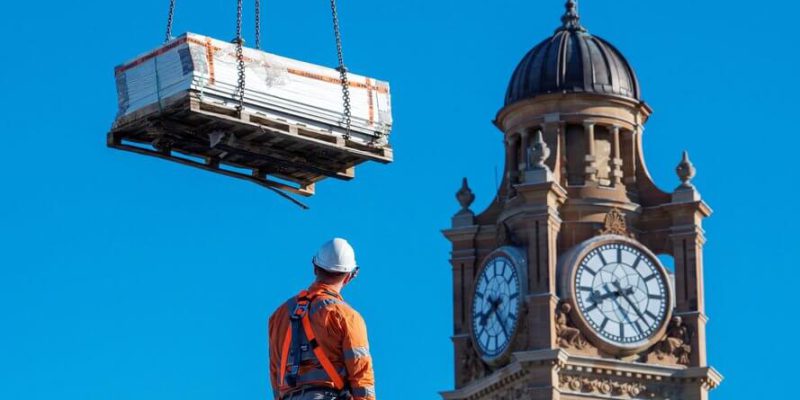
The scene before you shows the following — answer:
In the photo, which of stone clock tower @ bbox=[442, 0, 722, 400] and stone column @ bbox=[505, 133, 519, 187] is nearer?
stone clock tower @ bbox=[442, 0, 722, 400]

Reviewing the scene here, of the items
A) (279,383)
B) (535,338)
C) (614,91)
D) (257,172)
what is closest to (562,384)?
(535,338)

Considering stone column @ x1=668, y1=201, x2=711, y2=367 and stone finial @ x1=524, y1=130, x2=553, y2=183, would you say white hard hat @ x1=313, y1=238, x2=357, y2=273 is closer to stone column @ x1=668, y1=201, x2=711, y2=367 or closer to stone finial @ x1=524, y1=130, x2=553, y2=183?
stone finial @ x1=524, y1=130, x2=553, y2=183

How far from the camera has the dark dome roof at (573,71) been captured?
9306 centimetres

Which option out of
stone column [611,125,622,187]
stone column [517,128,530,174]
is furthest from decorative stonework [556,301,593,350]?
stone column [517,128,530,174]

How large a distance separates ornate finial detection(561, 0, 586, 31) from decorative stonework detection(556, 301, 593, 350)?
902 centimetres

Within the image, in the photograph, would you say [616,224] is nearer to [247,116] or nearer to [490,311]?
[490,311]

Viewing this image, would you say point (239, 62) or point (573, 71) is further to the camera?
point (573, 71)

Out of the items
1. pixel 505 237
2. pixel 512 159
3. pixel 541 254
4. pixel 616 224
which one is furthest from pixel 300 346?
pixel 512 159

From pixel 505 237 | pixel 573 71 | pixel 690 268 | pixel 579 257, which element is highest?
pixel 573 71

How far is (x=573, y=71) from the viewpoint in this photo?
93375mm

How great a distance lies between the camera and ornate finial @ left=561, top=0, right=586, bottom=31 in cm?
9660

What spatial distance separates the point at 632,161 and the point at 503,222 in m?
3.69

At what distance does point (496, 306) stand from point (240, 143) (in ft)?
146

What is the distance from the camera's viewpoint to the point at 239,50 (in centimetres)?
5028
